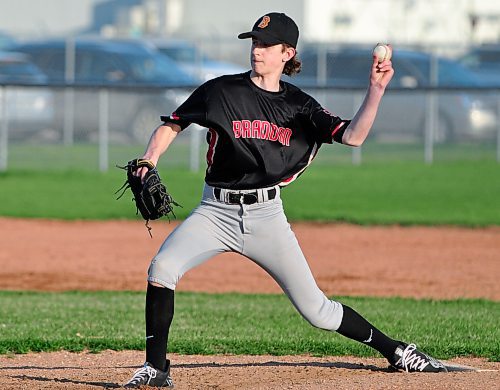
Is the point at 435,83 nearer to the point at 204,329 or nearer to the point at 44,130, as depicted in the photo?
the point at 44,130

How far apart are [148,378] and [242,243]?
75 cm

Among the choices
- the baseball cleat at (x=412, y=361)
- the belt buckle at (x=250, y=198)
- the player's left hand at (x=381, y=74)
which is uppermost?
the player's left hand at (x=381, y=74)

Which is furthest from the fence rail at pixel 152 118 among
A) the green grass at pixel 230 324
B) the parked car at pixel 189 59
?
the green grass at pixel 230 324

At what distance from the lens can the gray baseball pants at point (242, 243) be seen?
490cm

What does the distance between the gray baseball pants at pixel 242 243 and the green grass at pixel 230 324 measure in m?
1.51

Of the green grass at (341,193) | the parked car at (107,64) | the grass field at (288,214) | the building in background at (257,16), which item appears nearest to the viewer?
the grass field at (288,214)

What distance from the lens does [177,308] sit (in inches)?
332

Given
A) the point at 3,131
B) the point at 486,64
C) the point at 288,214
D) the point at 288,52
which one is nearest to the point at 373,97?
the point at 288,52

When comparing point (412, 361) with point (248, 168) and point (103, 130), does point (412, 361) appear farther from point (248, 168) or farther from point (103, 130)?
point (103, 130)

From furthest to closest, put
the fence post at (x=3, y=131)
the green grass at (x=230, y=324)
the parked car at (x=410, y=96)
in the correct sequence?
the parked car at (x=410, y=96)
the fence post at (x=3, y=131)
the green grass at (x=230, y=324)

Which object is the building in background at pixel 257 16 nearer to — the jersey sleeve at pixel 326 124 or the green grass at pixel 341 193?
the green grass at pixel 341 193

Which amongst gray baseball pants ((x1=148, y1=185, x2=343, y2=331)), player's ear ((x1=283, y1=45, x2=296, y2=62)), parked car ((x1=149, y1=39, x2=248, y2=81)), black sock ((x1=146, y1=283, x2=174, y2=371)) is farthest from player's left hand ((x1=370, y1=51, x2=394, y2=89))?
parked car ((x1=149, y1=39, x2=248, y2=81))

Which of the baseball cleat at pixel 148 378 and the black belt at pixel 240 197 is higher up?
the black belt at pixel 240 197

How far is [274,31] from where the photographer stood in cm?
496
